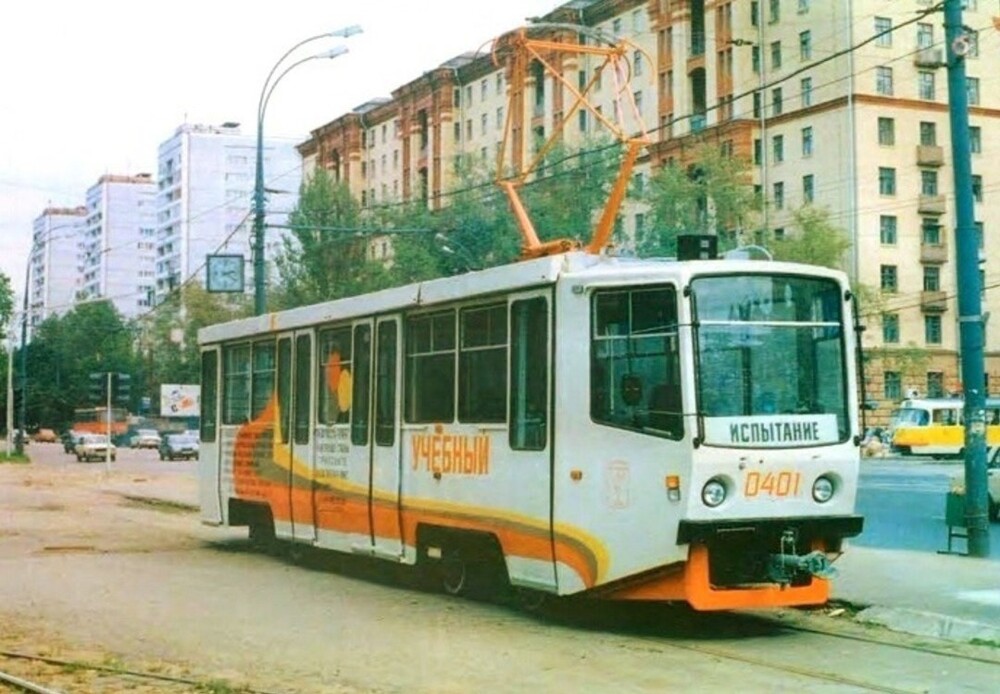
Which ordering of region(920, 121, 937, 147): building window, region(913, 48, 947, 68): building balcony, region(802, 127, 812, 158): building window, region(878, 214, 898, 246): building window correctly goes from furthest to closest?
region(920, 121, 937, 147): building window < region(802, 127, 812, 158): building window < region(878, 214, 898, 246): building window < region(913, 48, 947, 68): building balcony

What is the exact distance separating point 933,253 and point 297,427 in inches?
2285

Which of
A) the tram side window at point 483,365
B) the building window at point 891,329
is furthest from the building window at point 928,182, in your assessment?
the tram side window at point 483,365

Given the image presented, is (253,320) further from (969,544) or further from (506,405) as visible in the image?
(969,544)

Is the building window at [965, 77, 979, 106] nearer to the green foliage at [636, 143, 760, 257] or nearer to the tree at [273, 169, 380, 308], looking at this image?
the green foliage at [636, 143, 760, 257]

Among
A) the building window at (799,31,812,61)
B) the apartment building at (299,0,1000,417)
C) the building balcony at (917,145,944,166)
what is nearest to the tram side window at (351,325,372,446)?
the apartment building at (299,0,1000,417)

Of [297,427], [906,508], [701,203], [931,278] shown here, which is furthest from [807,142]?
[297,427]

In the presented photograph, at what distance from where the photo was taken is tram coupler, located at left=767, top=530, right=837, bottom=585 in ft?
37.5

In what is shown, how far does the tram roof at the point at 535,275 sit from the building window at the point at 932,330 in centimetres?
5790

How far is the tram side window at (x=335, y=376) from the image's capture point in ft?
52.6

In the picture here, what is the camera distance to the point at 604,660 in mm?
10445

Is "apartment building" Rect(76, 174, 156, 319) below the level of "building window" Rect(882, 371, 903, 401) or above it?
above

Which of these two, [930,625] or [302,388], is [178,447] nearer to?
[302,388]

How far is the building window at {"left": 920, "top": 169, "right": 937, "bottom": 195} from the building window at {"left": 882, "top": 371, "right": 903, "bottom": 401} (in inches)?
347

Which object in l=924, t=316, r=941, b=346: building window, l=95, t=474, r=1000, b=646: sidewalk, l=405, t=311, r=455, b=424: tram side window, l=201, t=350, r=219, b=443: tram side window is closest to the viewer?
l=95, t=474, r=1000, b=646: sidewalk
